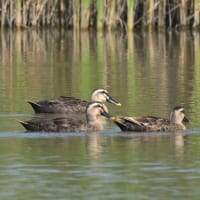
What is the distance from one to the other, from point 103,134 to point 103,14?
21.6 m

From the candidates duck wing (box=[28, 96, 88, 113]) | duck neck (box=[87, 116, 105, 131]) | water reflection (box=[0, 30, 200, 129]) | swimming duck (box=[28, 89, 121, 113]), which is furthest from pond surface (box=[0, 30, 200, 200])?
duck wing (box=[28, 96, 88, 113])

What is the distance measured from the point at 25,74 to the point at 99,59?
4.90 meters

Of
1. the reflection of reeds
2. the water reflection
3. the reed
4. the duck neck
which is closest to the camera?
the duck neck

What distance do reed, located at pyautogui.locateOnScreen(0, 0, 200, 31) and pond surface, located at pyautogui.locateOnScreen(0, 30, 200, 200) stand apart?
11.6 ft

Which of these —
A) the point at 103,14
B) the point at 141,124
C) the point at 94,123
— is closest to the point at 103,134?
the point at 94,123

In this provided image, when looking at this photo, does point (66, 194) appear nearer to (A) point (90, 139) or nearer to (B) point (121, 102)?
(A) point (90, 139)

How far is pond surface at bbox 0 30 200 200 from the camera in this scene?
443 inches

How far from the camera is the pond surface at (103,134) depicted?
11250 mm

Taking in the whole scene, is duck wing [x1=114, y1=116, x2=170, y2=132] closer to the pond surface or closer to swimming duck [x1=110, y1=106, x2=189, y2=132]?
swimming duck [x1=110, y1=106, x2=189, y2=132]

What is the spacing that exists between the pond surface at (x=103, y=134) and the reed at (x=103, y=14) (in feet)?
11.6

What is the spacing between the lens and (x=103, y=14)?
36312mm

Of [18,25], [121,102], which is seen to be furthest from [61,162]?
[18,25]

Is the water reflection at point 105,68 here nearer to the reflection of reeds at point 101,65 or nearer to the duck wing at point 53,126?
the reflection of reeds at point 101,65

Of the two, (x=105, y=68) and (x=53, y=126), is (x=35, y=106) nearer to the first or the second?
(x=53, y=126)
